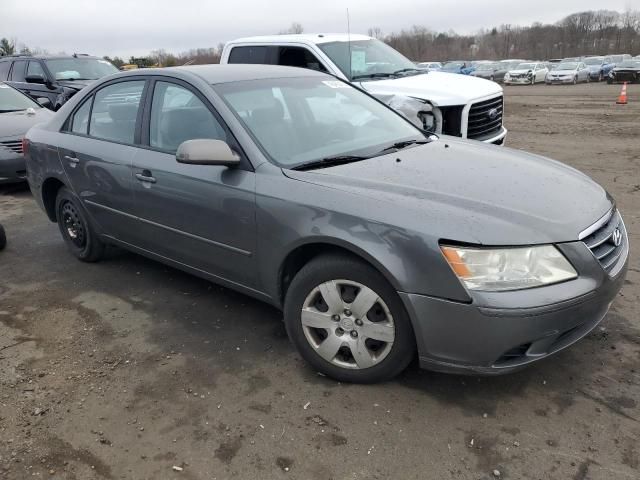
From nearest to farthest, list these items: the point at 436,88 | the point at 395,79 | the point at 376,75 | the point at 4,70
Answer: the point at 436,88 → the point at 395,79 → the point at 376,75 → the point at 4,70

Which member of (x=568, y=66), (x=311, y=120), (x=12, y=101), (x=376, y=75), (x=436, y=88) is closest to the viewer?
(x=311, y=120)

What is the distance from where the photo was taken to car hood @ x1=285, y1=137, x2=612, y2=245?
2.50 metres

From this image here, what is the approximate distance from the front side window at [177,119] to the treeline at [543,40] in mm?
69582

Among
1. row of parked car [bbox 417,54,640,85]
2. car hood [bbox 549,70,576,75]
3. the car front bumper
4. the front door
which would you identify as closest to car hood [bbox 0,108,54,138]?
the front door

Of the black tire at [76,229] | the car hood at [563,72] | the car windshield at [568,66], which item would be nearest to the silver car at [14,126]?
→ the black tire at [76,229]

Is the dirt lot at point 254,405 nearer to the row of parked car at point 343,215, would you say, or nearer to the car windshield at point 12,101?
the row of parked car at point 343,215

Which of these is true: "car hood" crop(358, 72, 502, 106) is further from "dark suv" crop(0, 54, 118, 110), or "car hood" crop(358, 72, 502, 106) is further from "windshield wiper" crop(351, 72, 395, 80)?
"dark suv" crop(0, 54, 118, 110)

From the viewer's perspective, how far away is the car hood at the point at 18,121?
7773 mm

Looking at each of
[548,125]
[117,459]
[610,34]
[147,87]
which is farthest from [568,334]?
[610,34]

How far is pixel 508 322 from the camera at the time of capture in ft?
7.92

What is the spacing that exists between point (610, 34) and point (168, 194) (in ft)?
297

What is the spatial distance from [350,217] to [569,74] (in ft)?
113

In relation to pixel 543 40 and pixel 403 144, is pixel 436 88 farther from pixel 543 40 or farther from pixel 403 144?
pixel 543 40

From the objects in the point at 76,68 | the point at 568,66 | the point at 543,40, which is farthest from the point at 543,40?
the point at 76,68
